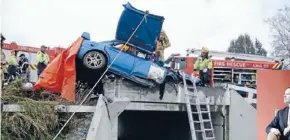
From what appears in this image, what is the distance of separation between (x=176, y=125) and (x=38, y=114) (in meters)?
7.10

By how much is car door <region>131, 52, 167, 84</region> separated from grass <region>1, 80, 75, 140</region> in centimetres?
210

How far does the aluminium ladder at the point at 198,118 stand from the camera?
1026 centimetres

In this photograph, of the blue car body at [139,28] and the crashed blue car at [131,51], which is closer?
the crashed blue car at [131,51]

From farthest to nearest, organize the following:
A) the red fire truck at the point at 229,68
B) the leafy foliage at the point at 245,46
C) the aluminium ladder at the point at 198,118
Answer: the leafy foliage at the point at 245,46 → the red fire truck at the point at 229,68 → the aluminium ladder at the point at 198,118

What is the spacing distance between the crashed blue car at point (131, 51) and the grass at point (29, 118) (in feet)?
4.93

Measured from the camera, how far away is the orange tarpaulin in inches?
352

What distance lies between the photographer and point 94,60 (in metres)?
9.49

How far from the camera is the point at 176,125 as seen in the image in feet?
46.3

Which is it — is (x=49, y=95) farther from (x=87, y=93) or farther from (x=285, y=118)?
(x=285, y=118)

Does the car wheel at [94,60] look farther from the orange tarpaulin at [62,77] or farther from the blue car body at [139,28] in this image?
the blue car body at [139,28]

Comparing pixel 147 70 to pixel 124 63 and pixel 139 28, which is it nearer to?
pixel 124 63

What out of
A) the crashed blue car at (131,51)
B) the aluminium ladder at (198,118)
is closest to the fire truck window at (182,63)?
the aluminium ladder at (198,118)

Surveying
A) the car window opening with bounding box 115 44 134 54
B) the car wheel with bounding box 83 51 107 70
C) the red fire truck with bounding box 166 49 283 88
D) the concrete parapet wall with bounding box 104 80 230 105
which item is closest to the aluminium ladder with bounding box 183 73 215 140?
the concrete parapet wall with bounding box 104 80 230 105

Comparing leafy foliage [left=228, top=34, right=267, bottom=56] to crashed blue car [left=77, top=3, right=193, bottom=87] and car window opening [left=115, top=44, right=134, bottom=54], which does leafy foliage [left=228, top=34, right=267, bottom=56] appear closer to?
crashed blue car [left=77, top=3, right=193, bottom=87]
